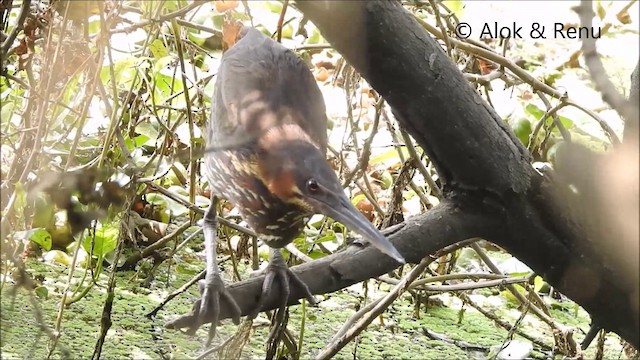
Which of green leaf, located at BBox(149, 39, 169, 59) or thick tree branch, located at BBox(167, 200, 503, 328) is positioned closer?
thick tree branch, located at BBox(167, 200, 503, 328)

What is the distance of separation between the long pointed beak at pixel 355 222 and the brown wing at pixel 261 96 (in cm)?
24

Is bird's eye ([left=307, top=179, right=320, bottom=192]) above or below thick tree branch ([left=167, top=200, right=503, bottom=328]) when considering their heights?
above

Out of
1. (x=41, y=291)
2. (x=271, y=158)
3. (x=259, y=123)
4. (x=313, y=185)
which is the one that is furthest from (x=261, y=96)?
(x=41, y=291)

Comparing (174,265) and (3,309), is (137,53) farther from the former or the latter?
(3,309)

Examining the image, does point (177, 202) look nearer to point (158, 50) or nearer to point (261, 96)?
point (158, 50)

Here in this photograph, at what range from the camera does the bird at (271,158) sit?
54.3 inches

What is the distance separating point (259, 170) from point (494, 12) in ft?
9.21

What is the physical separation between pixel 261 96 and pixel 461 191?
1.50 feet

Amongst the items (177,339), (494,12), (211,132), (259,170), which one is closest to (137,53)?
(211,132)

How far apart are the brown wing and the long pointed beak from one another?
9.4 inches

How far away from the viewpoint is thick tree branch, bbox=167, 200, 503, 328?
1.42 meters

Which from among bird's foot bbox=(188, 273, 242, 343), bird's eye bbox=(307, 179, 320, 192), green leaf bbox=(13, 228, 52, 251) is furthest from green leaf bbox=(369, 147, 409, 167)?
bird's eye bbox=(307, 179, 320, 192)

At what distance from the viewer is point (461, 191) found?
1.49 metres

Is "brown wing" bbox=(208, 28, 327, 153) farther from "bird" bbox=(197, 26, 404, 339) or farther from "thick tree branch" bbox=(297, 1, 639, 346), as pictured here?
"thick tree branch" bbox=(297, 1, 639, 346)
